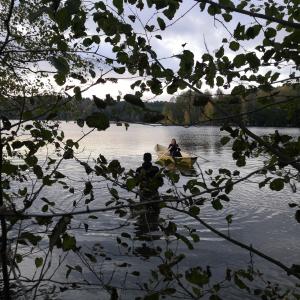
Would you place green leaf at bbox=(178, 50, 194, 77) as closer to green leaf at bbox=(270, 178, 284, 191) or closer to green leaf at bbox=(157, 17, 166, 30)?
green leaf at bbox=(157, 17, 166, 30)

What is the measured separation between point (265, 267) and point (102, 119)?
34.6 feet

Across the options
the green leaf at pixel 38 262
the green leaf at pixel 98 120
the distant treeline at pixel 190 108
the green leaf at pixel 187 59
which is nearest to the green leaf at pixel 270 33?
the distant treeline at pixel 190 108

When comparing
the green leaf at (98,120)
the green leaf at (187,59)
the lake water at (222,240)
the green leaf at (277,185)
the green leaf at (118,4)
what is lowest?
the lake water at (222,240)

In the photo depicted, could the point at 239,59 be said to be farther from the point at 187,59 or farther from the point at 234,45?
the point at 187,59

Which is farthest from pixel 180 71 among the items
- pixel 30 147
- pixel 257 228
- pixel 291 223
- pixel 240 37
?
pixel 291 223

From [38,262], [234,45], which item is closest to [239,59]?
[234,45]

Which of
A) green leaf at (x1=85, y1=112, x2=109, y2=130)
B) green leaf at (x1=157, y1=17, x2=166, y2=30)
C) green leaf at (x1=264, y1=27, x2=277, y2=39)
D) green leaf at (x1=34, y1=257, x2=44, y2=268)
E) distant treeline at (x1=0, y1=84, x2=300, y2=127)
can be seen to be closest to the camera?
green leaf at (x1=85, y1=112, x2=109, y2=130)

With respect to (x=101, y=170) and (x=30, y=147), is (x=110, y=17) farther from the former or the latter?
(x=101, y=170)

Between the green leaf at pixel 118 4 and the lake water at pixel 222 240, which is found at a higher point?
the green leaf at pixel 118 4

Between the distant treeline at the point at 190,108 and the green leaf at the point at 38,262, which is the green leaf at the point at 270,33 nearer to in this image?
the distant treeline at the point at 190,108

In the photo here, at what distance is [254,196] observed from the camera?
858 inches

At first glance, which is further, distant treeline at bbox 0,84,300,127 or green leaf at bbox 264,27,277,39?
green leaf at bbox 264,27,277,39

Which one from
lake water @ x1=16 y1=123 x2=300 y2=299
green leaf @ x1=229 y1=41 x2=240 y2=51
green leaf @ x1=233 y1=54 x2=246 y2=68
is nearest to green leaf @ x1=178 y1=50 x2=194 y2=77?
green leaf @ x1=233 y1=54 x2=246 y2=68

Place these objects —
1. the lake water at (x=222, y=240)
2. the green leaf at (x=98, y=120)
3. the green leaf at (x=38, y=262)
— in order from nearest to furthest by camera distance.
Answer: the green leaf at (x=98, y=120) → the green leaf at (x=38, y=262) → the lake water at (x=222, y=240)
